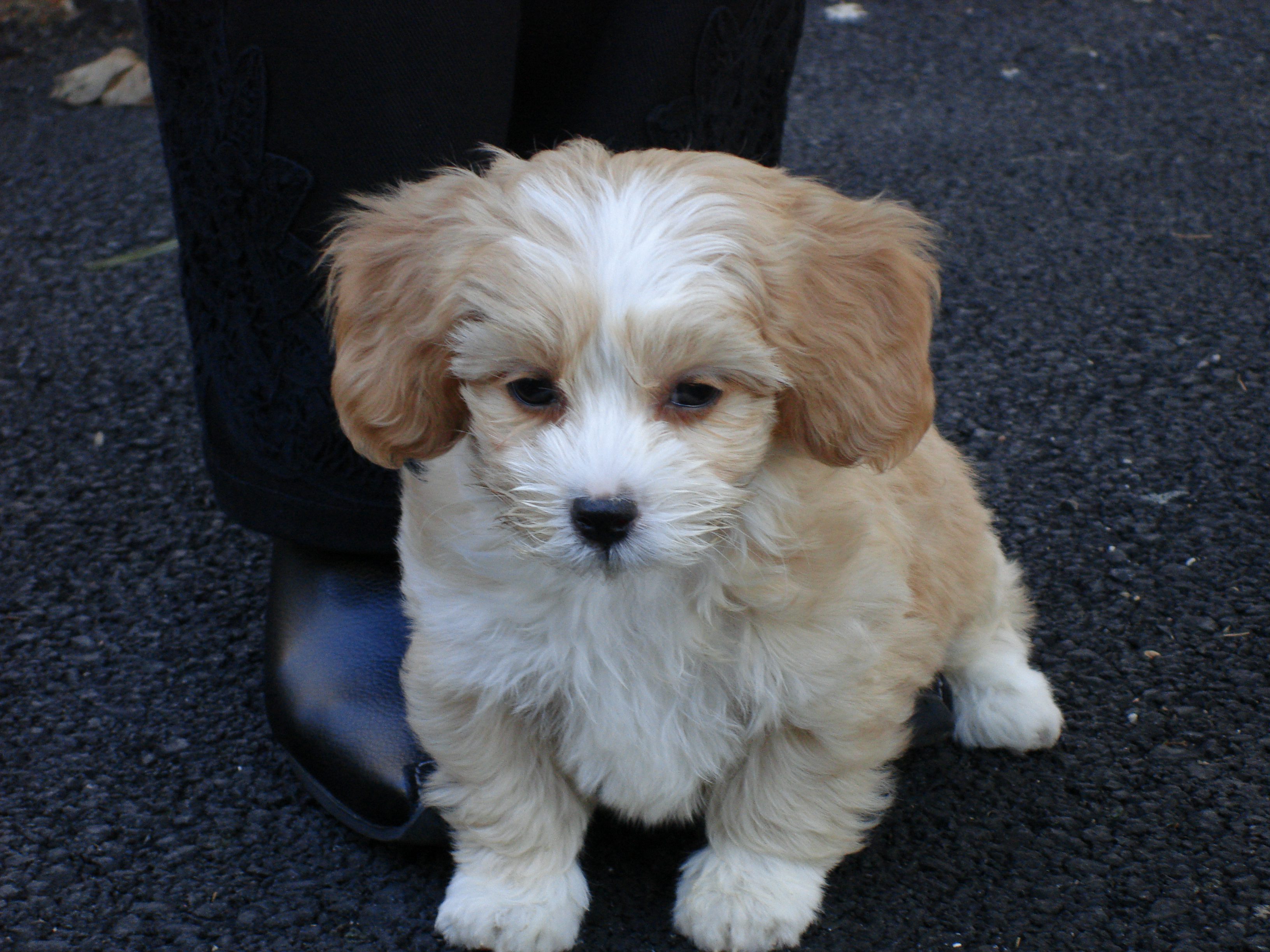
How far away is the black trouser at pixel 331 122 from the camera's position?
7.41 feet

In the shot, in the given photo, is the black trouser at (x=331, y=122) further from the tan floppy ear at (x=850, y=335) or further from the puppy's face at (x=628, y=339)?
the tan floppy ear at (x=850, y=335)

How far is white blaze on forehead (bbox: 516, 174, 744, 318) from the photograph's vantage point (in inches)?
67.8

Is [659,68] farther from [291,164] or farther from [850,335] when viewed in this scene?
[850,335]

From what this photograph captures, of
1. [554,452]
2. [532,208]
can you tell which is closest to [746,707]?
[554,452]

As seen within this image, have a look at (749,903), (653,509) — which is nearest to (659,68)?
(653,509)

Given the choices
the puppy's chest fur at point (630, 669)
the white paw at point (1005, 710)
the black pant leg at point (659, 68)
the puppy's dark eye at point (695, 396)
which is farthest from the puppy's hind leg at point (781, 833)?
the black pant leg at point (659, 68)

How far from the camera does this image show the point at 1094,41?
6387mm

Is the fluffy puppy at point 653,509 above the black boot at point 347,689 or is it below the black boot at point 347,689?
above

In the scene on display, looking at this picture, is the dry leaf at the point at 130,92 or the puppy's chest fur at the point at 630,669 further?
the dry leaf at the point at 130,92

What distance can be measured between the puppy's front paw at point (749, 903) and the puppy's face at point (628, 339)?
74 cm

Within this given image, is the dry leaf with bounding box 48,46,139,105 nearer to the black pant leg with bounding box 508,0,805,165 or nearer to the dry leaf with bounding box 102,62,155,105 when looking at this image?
the dry leaf with bounding box 102,62,155,105

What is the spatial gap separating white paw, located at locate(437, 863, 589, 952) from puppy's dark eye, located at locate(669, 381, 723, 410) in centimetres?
99

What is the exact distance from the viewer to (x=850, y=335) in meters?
1.87

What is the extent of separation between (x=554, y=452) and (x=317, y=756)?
1.04m
